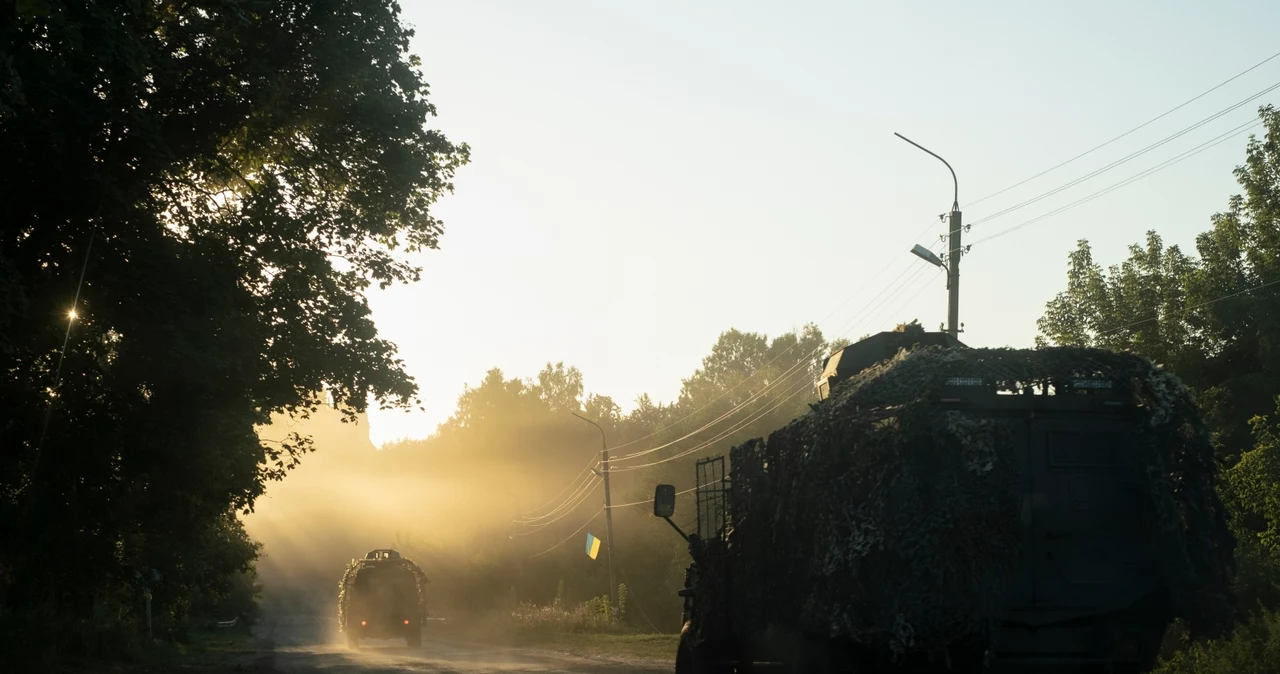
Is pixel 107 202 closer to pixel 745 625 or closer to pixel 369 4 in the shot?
pixel 369 4

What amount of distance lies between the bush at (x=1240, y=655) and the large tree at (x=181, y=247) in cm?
1347

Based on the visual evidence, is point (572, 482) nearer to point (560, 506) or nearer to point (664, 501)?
point (560, 506)

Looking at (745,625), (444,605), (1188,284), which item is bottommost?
(444,605)

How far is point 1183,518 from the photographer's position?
8438 millimetres

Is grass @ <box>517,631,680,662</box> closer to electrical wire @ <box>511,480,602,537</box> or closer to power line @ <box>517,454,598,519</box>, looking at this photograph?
electrical wire @ <box>511,480,602,537</box>

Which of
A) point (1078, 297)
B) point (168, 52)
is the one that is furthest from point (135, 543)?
point (1078, 297)

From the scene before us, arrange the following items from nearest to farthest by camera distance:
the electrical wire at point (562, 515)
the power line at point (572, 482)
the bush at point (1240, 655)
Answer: the bush at point (1240, 655)
the electrical wire at point (562, 515)
the power line at point (572, 482)

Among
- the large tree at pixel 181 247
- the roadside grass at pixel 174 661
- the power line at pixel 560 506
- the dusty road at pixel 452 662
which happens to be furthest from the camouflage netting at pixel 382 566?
the power line at pixel 560 506

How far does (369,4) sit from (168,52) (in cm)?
354

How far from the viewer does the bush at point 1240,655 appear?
15477mm

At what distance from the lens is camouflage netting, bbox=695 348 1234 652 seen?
7984 millimetres

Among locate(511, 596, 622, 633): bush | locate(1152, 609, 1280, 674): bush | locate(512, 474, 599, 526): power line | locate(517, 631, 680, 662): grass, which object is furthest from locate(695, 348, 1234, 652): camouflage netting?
locate(512, 474, 599, 526): power line

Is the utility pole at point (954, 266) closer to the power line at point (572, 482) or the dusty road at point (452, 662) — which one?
the dusty road at point (452, 662)

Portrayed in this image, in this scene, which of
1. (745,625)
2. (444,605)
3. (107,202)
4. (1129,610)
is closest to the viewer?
(1129,610)
